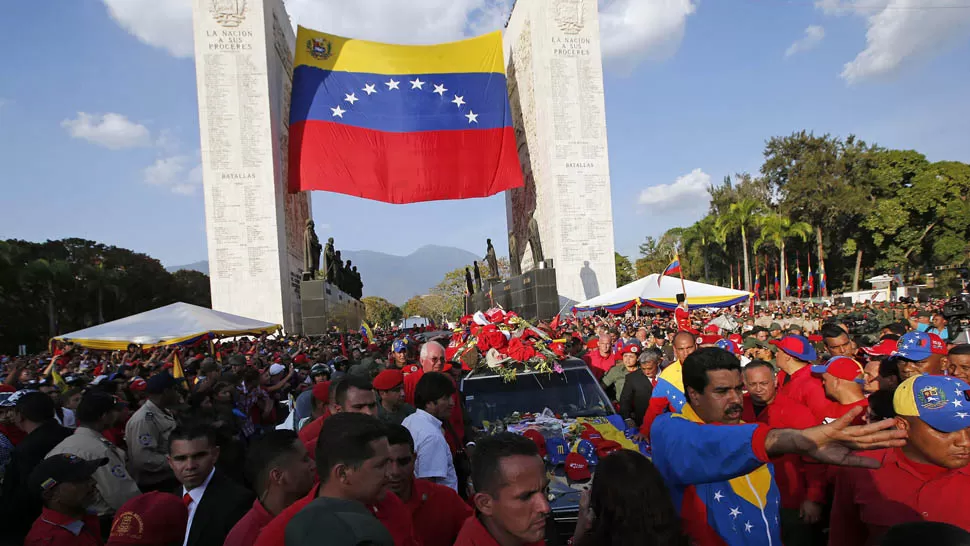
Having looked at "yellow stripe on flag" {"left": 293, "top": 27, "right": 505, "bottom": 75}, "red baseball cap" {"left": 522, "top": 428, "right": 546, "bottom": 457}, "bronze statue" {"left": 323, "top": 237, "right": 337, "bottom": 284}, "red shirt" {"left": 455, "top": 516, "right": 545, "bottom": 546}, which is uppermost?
"yellow stripe on flag" {"left": 293, "top": 27, "right": 505, "bottom": 75}

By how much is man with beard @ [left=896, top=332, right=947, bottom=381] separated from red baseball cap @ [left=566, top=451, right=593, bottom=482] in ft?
7.59

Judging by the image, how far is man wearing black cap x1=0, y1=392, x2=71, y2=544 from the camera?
11.1 ft

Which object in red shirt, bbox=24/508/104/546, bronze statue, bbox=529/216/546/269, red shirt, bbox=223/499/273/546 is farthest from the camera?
bronze statue, bbox=529/216/546/269

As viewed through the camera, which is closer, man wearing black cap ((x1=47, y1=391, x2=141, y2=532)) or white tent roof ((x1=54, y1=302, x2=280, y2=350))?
man wearing black cap ((x1=47, y1=391, x2=141, y2=532))

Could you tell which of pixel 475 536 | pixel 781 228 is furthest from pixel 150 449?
pixel 781 228

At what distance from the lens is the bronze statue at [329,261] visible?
1006 inches

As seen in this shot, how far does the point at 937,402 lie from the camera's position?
1.92 m

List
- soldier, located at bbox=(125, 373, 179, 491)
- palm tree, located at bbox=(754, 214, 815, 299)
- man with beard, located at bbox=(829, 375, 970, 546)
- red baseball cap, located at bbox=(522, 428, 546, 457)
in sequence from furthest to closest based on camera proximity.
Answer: palm tree, located at bbox=(754, 214, 815, 299) → soldier, located at bbox=(125, 373, 179, 491) → red baseball cap, located at bbox=(522, 428, 546, 457) → man with beard, located at bbox=(829, 375, 970, 546)

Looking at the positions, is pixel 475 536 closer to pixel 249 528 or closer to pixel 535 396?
pixel 249 528

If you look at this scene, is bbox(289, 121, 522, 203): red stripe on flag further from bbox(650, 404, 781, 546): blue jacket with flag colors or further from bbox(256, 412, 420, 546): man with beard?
bbox(650, 404, 781, 546): blue jacket with flag colors

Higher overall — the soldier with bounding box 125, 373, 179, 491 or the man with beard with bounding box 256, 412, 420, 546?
the man with beard with bounding box 256, 412, 420, 546

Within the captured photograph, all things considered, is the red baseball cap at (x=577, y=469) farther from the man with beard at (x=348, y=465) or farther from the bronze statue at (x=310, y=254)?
the bronze statue at (x=310, y=254)

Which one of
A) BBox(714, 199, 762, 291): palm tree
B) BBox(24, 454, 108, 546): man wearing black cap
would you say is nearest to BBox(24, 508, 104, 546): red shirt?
BBox(24, 454, 108, 546): man wearing black cap

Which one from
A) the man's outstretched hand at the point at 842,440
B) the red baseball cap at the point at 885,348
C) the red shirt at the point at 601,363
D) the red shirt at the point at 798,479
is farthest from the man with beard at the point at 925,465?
the red shirt at the point at 601,363
